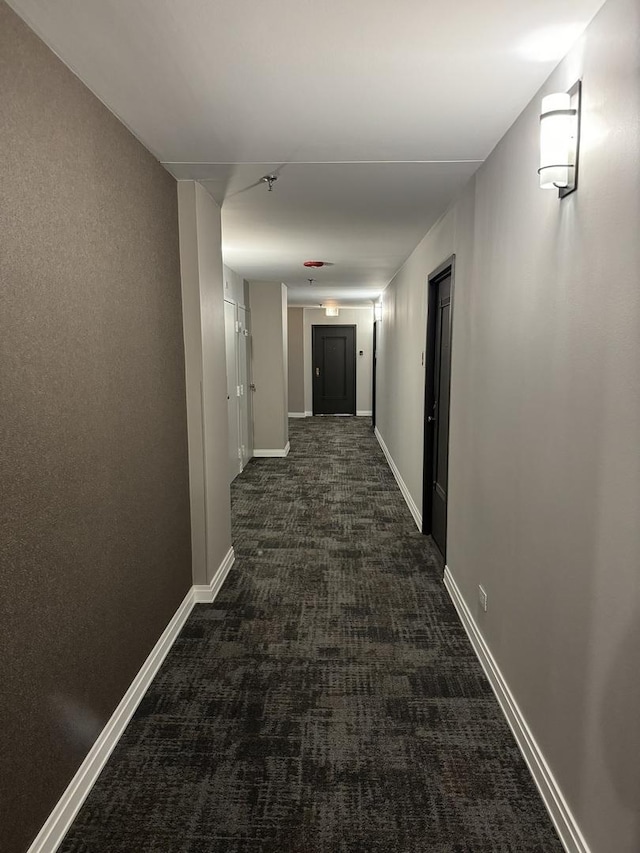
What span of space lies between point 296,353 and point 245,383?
191 inches

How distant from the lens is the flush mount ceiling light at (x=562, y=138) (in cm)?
167

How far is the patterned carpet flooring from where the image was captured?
178 centimetres

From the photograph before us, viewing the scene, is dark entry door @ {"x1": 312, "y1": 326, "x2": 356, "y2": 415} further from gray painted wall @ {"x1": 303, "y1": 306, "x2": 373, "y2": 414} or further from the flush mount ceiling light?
the flush mount ceiling light

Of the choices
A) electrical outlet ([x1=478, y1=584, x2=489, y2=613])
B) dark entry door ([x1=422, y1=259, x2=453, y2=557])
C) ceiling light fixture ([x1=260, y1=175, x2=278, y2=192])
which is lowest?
electrical outlet ([x1=478, y1=584, x2=489, y2=613])

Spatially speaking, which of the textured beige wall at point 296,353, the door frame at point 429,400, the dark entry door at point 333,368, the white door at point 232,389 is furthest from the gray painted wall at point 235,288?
the dark entry door at point 333,368

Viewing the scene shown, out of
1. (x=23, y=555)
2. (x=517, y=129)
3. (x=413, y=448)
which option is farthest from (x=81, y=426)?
(x=413, y=448)

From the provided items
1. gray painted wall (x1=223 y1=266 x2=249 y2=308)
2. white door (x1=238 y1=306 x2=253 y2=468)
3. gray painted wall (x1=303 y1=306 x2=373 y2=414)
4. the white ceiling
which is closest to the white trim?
the white ceiling

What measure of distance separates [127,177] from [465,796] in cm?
261

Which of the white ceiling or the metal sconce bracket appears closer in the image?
the white ceiling

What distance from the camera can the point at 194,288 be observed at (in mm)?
3145

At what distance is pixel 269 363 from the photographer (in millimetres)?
7695

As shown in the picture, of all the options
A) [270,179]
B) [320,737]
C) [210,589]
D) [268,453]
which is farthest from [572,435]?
[268,453]

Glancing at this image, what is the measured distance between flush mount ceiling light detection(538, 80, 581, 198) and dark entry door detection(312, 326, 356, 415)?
34.3 feet

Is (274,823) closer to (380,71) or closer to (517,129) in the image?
(380,71)
